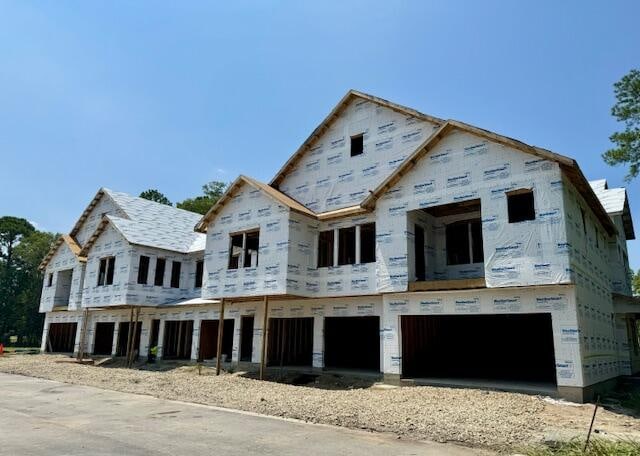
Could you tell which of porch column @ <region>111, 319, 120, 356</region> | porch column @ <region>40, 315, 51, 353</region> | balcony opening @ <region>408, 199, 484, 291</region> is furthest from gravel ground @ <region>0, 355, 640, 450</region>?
porch column @ <region>40, 315, 51, 353</region>

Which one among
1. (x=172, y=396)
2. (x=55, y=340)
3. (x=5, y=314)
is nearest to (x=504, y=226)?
(x=172, y=396)

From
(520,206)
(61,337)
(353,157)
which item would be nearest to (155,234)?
(61,337)

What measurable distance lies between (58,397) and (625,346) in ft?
75.9

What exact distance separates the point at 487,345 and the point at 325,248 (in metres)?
8.40

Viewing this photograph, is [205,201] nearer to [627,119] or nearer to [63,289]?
[63,289]

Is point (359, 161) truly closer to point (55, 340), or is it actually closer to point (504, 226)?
point (504, 226)

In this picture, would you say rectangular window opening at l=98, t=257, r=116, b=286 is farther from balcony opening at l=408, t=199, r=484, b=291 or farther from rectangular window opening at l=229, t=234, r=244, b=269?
balcony opening at l=408, t=199, r=484, b=291

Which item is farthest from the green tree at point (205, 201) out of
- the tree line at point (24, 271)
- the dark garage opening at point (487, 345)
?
the dark garage opening at point (487, 345)

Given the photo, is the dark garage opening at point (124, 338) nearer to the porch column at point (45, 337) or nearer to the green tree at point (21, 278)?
the porch column at point (45, 337)

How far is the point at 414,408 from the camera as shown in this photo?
38.3ft

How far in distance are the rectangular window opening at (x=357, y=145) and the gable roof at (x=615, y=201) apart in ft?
36.0

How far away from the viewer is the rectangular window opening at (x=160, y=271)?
27.6 metres

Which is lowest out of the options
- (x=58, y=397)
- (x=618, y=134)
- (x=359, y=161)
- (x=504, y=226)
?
(x=58, y=397)

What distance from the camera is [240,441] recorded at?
8617mm
